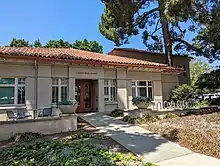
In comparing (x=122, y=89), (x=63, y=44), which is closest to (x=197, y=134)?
(x=122, y=89)

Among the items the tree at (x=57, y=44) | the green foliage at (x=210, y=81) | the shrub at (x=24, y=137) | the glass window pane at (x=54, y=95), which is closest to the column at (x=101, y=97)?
the glass window pane at (x=54, y=95)

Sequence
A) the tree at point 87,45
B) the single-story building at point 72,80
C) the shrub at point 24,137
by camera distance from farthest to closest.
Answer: the tree at point 87,45 → the single-story building at point 72,80 → the shrub at point 24,137

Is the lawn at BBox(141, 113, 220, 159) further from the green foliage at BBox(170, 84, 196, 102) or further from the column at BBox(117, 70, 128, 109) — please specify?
the green foliage at BBox(170, 84, 196, 102)

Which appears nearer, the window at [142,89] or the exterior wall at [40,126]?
the exterior wall at [40,126]

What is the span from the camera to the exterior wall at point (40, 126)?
28.5 feet

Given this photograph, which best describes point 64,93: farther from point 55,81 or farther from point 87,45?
point 87,45

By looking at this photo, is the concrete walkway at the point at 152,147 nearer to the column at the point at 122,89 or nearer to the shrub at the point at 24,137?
the shrub at the point at 24,137

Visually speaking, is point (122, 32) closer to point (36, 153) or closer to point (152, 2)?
point (152, 2)

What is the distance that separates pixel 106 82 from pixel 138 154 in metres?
9.18

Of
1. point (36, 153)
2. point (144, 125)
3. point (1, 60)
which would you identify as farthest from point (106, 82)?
point (36, 153)

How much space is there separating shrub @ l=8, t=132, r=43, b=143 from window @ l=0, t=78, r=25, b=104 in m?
3.98

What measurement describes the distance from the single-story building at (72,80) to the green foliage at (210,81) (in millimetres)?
4742

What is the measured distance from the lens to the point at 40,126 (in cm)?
931

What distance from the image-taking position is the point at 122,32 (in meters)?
20.8
